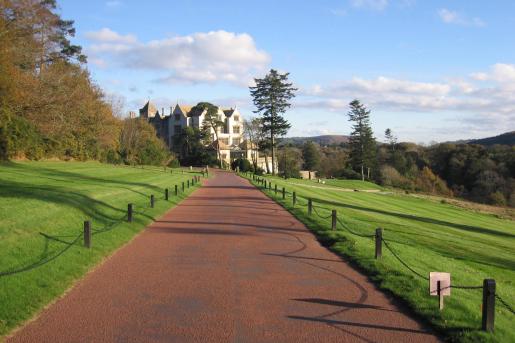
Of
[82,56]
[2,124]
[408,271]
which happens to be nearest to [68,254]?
[408,271]

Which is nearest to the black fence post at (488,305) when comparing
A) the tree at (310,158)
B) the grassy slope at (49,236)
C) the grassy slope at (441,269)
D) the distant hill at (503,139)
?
the grassy slope at (441,269)

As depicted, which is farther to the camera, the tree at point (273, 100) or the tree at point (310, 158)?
the tree at point (310, 158)

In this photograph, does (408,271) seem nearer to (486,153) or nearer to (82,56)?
(82,56)

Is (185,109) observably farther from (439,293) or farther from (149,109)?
(439,293)

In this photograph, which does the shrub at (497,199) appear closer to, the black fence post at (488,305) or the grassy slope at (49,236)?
the grassy slope at (49,236)

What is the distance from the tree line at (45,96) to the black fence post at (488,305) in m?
30.9

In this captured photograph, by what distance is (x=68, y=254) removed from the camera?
10688mm

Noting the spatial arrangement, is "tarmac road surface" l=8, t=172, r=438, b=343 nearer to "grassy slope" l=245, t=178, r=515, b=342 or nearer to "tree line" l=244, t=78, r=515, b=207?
"grassy slope" l=245, t=178, r=515, b=342

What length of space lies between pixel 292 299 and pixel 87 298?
3297mm

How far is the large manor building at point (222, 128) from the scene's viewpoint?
9731 cm

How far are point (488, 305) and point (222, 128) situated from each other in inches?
3846

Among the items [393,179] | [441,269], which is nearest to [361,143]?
[393,179]

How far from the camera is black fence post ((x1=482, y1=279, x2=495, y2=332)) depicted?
21.4 ft

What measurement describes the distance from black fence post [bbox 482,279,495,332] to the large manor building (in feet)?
287
